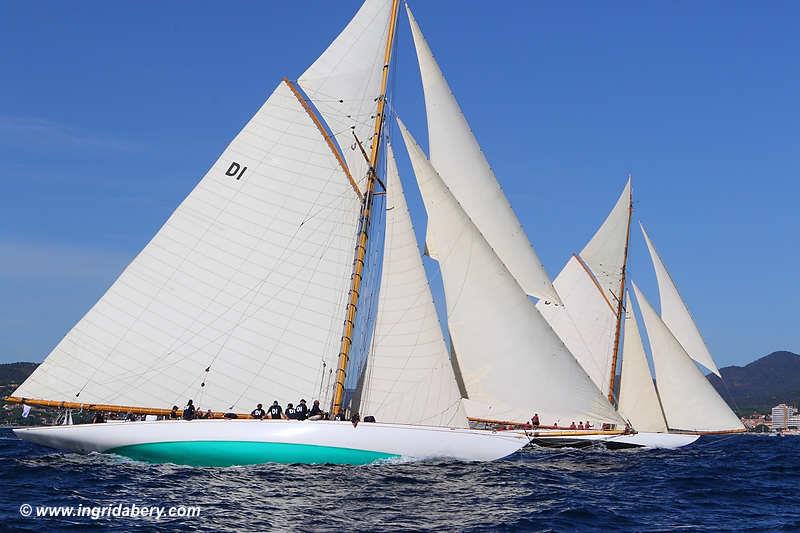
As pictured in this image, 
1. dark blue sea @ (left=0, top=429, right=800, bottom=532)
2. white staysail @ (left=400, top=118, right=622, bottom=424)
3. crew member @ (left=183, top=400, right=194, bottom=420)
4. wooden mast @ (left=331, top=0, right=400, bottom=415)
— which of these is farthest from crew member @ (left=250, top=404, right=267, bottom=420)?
white staysail @ (left=400, top=118, right=622, bottom=424)

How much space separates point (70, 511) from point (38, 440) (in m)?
12.0

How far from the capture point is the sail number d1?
1441 inches

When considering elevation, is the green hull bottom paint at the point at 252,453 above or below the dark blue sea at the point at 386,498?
above

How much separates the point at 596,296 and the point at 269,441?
41159mm

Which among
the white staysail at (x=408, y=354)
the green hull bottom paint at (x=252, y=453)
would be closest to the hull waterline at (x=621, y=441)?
the white staysail at (x=408, y=354)

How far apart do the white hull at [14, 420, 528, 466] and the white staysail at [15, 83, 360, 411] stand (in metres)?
2.50

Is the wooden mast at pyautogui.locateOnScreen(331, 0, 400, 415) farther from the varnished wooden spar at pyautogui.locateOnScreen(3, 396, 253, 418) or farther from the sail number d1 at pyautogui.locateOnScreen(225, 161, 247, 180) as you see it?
the sail number d1 at pyautogui.locateOnScreen(225, 161, 247, 180)

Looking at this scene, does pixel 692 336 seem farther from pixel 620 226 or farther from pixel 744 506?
pixel 744 506

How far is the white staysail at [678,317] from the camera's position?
64438mm

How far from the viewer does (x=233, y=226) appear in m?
35.7

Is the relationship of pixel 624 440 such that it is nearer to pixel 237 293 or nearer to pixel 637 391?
pixel 637 391

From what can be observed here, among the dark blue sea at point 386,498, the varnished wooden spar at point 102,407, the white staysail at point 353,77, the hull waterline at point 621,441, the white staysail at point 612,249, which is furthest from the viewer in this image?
the white staysail at point 612,249

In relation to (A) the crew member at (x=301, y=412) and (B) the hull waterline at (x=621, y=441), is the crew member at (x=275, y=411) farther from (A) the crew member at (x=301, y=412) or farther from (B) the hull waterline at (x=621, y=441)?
(B) the hull waterline at (x=621, y=441)

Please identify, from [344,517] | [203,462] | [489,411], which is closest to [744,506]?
[489,411]
